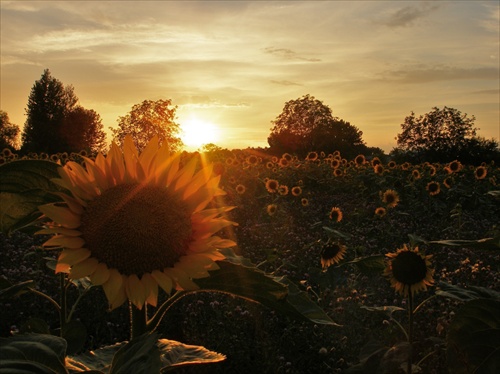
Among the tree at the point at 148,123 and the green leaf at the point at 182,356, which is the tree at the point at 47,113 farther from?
the green leaf at the point at 182,356

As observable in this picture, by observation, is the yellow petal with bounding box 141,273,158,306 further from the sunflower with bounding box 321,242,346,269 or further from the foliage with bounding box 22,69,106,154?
the foliage with bounding box 22,69,106,154

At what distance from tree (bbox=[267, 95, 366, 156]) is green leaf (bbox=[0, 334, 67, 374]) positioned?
1724 inches

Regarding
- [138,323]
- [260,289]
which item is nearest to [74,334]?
[138,323]

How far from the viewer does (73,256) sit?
1.30 meters

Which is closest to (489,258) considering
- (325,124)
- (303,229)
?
(303,229)

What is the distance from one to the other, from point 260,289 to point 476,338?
975 mm

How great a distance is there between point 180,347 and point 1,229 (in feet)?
1.88

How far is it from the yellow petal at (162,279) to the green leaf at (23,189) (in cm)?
34

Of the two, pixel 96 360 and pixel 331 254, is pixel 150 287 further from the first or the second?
pixel 331 254

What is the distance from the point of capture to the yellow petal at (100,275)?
1280 mm

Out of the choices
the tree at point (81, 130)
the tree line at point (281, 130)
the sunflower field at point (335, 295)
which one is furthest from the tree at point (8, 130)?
the sunflower field at point (335, 295)

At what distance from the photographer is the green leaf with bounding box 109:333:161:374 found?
1.08 metres

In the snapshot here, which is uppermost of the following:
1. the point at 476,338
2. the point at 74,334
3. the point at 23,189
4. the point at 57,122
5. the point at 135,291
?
the point at 57,122

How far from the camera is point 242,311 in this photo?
4684 millimetres
